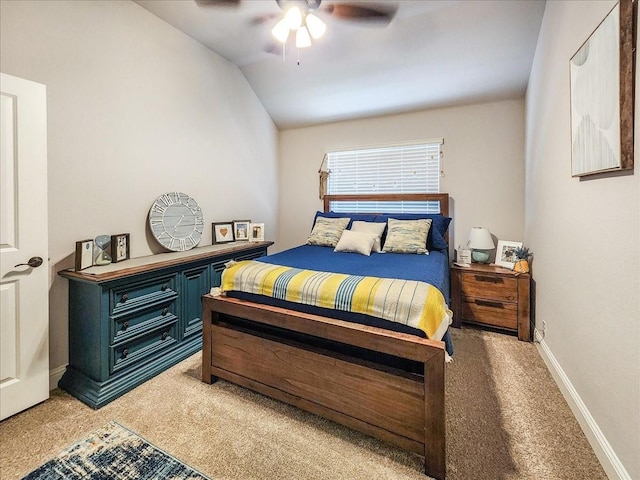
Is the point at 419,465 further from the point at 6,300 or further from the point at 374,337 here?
the point at 6,300

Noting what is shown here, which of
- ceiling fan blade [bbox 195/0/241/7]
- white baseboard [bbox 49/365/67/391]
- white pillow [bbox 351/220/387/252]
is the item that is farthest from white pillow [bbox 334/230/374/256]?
white baseboard [bbox 49/365/67/391]

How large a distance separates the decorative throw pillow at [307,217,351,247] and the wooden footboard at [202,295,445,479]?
1595 millimetres

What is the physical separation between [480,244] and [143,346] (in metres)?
3.25

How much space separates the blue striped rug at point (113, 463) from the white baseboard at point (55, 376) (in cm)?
74

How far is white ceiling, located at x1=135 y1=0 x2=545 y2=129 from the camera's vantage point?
2500 millimetres

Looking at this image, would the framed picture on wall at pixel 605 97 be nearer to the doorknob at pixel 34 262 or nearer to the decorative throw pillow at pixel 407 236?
the decorative throw pillow at pixel 407 236

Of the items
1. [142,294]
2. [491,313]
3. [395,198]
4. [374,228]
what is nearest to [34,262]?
[142,294]

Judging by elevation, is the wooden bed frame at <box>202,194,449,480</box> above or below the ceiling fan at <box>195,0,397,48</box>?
below

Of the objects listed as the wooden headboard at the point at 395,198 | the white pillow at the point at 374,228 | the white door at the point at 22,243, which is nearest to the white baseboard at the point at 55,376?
the white door at the point at 22,243

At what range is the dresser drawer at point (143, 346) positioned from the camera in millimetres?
1983

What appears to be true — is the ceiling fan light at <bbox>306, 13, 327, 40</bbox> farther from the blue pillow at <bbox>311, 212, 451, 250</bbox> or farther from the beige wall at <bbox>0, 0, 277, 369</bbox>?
the blue pillow at <bbox>311, 212, 451, 250</bbox>

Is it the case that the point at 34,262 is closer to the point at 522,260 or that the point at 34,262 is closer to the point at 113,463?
the point at 113,463

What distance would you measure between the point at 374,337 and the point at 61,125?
8.13ft

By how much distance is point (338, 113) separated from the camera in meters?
3.99
